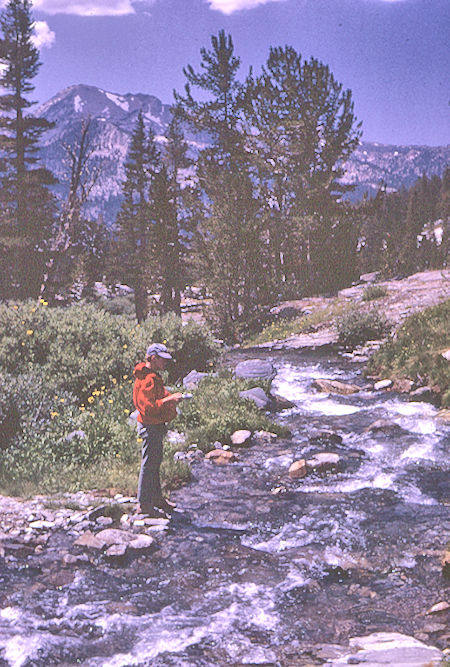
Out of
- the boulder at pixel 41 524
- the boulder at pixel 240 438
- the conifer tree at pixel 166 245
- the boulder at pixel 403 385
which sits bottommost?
the boulder at pixel 41 524

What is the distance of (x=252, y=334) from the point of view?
2692cm

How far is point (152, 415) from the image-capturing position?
22.5ft

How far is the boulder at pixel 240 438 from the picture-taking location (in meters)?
9.90

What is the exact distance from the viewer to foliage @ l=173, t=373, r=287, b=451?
10102mm

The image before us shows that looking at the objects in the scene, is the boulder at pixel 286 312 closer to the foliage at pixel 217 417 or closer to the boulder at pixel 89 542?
the foliage at pixel 217 417

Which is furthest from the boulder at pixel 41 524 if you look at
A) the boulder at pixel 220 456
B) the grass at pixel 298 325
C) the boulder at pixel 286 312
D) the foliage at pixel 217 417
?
the boulder at pixel 286 312

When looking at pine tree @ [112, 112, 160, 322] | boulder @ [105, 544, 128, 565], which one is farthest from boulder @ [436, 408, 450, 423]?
pine tree @ [112, 112, 160, 322]

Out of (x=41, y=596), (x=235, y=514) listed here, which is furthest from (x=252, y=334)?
(x=41, y=596)

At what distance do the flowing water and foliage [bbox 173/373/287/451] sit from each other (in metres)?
1.04

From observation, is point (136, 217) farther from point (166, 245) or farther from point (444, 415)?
point (444, 415)

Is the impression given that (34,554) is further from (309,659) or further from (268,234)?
(268,234)

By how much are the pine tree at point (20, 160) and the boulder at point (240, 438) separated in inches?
1059

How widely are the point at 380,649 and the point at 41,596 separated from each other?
3.01 meters

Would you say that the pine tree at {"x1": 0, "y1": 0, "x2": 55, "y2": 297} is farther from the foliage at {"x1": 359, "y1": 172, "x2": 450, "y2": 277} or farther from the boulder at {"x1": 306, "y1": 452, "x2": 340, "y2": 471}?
the boulder at {"x1": 306, "y1": 452, "x2": 340, "y2": 471}
